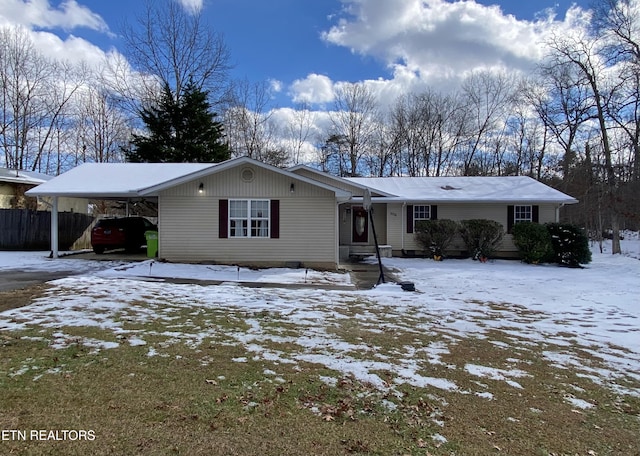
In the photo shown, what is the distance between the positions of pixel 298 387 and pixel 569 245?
597 inches

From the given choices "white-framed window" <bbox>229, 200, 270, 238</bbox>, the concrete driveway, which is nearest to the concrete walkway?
the concrete driveway

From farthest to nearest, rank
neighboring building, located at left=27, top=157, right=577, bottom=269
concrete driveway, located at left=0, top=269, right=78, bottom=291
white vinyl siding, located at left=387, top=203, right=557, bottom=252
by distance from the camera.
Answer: white vinyl siding, located at left=387, top=203, right=557, bottom=252, neighboring building, located at left=27, top=157, right=577, bottom=269, concrete driveway, located at left=0, top=269, right=78, bottom=291

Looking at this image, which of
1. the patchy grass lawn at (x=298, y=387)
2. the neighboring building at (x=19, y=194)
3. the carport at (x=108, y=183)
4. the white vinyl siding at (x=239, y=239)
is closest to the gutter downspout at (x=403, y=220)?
the white vinyl siding at (x=239, y=239)

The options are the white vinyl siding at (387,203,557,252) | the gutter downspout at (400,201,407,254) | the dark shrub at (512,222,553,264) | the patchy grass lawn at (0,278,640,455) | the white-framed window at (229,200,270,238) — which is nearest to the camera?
the patchy grass lawn at (0,278,640,455)

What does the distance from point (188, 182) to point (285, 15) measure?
27.0 ft

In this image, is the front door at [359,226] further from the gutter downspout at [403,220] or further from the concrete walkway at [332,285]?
the concrete walkway at [332,285]

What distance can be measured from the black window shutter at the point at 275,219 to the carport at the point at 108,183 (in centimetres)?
259

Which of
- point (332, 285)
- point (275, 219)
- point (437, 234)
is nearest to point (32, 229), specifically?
point (275, 219)

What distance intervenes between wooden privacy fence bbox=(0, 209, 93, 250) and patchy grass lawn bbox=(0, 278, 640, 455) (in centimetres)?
1196

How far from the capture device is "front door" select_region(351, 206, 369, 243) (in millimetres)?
18312

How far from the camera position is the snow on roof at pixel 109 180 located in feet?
42.9

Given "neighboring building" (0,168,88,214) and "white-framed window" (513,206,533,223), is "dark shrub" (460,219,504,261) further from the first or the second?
"neighboring building" (0,168,88,214)

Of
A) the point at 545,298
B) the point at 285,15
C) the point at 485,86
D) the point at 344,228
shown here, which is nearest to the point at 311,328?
the point at 545,298

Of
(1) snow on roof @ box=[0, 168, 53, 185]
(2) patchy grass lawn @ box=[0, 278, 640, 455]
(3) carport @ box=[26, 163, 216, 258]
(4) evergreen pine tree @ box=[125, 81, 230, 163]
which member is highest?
(4) evergreen pine tree @ box=[125, 81, 230, 163]
